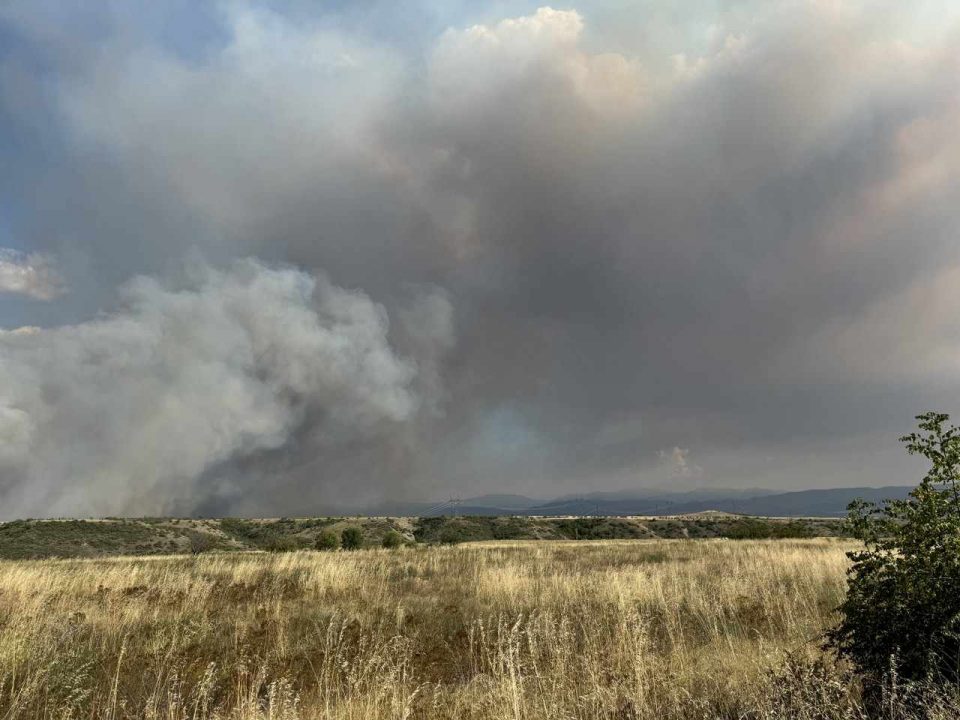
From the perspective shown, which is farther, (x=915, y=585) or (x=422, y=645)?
(x=422, y=645)

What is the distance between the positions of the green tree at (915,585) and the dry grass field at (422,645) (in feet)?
1.92

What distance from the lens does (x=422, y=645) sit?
9.27 metres

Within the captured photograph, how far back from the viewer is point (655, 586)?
1341 cm

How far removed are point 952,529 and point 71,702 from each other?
9863mm

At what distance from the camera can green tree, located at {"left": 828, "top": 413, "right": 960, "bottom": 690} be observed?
17.6 ft

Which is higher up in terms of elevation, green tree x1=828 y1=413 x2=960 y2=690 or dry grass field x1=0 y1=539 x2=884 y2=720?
green tree x1=828 y1=413 x2=960 y2=690

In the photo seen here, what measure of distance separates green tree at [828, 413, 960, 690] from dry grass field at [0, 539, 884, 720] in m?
0.59

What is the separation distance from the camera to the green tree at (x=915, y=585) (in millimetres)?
5352

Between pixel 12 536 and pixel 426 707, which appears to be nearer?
pixel 426 707

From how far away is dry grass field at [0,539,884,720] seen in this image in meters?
5.61

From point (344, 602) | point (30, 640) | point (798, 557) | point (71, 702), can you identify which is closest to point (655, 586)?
point (344, 602)

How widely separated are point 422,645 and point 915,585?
708 cm

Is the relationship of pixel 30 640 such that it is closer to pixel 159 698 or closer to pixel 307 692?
pixel 159 698

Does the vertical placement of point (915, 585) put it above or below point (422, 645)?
above
